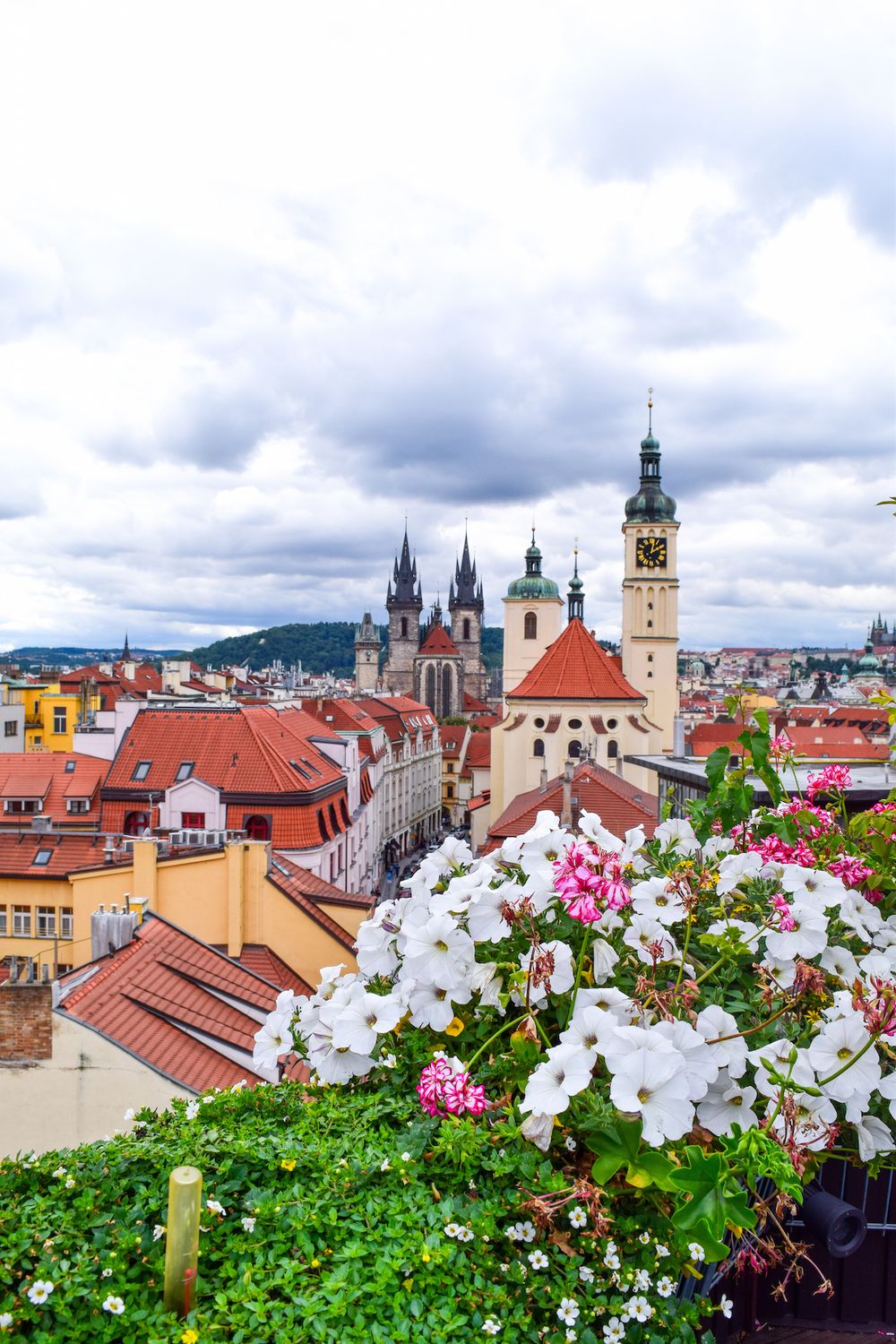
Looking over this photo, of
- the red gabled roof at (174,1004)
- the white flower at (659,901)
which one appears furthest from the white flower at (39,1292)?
the red gabled roof at (174,1004)

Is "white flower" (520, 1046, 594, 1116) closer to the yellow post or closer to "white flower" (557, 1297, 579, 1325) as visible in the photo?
"white flower" (557, 1297, 579, 1325)

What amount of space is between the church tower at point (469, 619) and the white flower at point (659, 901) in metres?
120

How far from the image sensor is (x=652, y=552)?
55906 millimetres

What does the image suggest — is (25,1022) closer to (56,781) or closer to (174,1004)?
(174,1004)

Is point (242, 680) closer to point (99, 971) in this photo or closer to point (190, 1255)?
point (99, 971)

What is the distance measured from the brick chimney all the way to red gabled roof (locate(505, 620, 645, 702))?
37.8 meters

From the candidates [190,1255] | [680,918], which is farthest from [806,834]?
[190,1255]

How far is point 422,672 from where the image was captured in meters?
108

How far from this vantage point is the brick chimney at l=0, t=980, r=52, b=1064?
9.70 metres

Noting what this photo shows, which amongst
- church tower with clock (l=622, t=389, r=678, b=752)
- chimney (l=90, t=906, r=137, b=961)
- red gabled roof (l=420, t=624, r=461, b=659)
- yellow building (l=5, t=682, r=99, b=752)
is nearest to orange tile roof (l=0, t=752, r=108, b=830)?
chimney (l=90, t=906, r=137, b=961)

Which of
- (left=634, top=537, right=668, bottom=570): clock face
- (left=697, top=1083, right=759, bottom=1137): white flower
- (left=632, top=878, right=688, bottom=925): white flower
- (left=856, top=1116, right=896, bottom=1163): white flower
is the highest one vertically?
(left=634, top=537, right=668, bottom=570): clock face

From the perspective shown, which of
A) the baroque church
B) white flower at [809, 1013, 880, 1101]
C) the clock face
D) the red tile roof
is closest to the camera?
white flower at [809, 1013, 880, 1101]

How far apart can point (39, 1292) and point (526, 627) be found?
61.5 metres

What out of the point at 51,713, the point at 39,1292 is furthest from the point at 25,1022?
the point at 51,713
